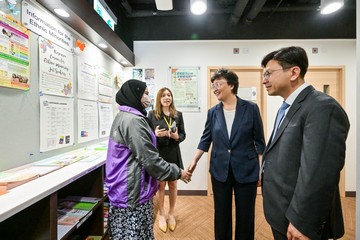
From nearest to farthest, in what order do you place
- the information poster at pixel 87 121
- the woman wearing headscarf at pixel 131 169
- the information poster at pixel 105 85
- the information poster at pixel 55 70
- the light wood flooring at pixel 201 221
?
the woman wearing headscarf at pixel 131 169 < the information poster at pixel 55 70 < the information poster at pixel 87 121 < the light wood flooring at pixel 201 221 < the information poster at pixel 105 85

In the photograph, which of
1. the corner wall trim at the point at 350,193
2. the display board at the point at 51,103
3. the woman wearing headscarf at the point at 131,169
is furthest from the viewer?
the corner wall trim at the point at 350,193

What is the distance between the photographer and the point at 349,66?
3156mm

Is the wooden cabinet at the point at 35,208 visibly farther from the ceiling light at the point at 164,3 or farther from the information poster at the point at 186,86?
the information poster at the point at 186,86

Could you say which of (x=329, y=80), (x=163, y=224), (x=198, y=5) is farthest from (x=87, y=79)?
(x=329, y=80)

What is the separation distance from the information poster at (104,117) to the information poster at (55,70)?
0.63 meters

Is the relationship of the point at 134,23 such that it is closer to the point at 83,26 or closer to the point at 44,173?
the point at 83,26

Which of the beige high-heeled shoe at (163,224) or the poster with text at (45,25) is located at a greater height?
the poster with text at (45,25)

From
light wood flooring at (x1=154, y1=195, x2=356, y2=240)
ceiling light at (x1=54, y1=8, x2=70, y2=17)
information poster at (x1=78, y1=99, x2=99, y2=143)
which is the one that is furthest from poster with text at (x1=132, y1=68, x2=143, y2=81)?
light wood flooring at (x1=154, y1=195, x2=356, y2=240)

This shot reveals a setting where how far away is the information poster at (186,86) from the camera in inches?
126

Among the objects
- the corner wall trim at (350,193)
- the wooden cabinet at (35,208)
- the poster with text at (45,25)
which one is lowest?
the corner wall trim at (350,193)

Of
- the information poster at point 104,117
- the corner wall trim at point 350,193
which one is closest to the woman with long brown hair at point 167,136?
the information poster at point 104,117

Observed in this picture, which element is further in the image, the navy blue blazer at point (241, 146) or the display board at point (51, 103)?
the navy blue blazer at point (241, 146)

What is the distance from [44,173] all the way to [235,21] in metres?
3.11

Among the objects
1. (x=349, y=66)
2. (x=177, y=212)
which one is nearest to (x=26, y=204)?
(x=177, y=212)
